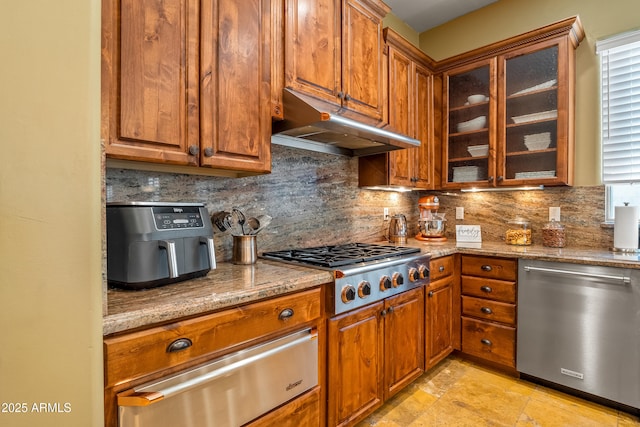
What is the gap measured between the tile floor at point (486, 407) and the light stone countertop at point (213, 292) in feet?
3.01

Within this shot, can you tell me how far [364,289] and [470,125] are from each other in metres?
2.08

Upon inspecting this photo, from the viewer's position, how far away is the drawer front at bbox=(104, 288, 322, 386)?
936 mm

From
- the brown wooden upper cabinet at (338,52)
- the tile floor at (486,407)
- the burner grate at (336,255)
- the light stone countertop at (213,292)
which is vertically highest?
the brown wooden upper cabinet at (338,52)

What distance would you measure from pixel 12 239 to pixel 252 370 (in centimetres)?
88

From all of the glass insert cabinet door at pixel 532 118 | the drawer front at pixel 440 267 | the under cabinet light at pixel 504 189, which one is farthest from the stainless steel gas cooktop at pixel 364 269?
the glass insert cabinet door at pixel 532 118

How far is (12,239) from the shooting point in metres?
0.68

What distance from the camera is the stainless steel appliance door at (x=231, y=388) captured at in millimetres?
978

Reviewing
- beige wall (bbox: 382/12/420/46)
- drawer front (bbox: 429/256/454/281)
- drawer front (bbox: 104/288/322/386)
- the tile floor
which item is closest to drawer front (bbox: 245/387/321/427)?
drawer front (bbox: 104/288/322/386)

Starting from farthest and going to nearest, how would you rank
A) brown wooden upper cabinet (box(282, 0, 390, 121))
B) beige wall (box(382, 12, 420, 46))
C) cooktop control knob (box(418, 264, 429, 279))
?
beige wall (box(382, 12, 420, 46)), cooktop control knob (box(418, 264, 429, 279)), brown wooden upper cabinet (box(282, 0, 390, 121))

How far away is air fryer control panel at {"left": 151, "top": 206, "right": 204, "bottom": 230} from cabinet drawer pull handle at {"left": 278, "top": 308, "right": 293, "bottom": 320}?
19.9 inches

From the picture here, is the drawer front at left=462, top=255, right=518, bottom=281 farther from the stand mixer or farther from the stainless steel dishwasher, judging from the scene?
the stand mixer

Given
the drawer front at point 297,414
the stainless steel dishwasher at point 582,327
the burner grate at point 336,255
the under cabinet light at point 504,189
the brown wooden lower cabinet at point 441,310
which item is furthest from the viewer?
the under cabinet light at point 504,189

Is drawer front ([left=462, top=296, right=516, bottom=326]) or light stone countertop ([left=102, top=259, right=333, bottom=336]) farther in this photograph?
drawer front ([left=462, top=296, right=516, bottom=326])

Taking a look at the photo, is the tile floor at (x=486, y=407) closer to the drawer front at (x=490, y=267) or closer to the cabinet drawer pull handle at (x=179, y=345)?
the drawer front at (x=490, y=267)
